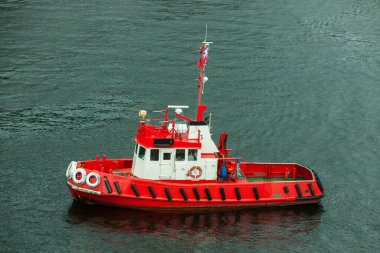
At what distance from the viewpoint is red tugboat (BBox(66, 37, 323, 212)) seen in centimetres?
3672

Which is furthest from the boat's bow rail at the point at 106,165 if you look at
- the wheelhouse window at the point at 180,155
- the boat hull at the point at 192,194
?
the wheelhouse window at the point at 180,155

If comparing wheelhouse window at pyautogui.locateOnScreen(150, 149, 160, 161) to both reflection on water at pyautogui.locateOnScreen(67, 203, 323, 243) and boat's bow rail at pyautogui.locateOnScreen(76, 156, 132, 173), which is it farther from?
reflection on water at pyautogui.locateOnScreen(67, 203, 323, 243)

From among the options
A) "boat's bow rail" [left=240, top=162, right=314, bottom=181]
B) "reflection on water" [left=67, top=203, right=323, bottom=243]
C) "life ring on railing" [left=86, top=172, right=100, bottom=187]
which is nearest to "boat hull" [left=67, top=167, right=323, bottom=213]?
"life ring on railing" [left=86, top=172, right=100, bottom=187]

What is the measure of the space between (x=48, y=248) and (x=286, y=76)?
110 feet

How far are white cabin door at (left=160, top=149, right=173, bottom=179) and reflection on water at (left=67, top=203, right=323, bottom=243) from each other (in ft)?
7.53

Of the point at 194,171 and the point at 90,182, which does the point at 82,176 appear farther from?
the point at 194,171

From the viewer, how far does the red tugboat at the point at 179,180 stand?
1446 inches

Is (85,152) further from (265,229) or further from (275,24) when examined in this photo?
(275,24)

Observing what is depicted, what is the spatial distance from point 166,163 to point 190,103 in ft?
57.0

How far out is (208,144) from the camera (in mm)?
38156

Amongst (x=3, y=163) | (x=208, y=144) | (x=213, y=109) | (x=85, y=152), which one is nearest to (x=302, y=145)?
(x=213, y=109)

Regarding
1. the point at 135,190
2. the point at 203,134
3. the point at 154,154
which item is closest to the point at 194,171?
the point at 203,134

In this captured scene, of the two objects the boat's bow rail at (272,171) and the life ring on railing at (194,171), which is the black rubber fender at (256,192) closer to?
the boat's bow rail at (272,171)

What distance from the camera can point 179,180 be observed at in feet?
124
